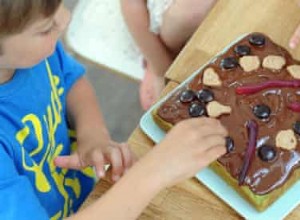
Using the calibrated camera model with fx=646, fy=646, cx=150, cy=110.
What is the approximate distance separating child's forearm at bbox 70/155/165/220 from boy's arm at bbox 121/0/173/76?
0.54m

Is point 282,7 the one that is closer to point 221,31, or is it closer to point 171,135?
point 221,31

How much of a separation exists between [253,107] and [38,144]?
0.99 feet

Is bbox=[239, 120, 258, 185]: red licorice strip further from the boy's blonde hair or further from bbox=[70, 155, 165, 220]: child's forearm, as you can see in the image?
the boy's blonde hair

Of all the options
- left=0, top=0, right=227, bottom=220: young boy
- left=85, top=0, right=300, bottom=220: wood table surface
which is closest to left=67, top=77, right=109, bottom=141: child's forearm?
left=0, top=0, right=227, bottom=220: young boy

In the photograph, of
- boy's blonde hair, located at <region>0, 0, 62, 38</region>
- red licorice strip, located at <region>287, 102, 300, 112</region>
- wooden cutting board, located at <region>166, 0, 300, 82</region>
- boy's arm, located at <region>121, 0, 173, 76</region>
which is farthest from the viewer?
boy's arm, located at <region>121, 0, 173, 76</region>

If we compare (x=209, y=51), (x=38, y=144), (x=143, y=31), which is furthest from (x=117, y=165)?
(x=143, y=31)

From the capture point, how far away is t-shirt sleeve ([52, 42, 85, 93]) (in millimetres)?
975

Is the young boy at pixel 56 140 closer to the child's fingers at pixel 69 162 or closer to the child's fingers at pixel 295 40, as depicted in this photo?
the child's fingers at pixel 69 162

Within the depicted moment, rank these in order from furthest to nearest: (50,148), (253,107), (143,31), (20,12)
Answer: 1. (143,31)
2. (50,148)
3. (253,107)
4. (20,12)

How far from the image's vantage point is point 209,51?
37.4 inches

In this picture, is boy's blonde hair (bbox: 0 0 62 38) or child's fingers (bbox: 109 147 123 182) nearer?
boy's blonde hair (bbox: 0 0 62 38)

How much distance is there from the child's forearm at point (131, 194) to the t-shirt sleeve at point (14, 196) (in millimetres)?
81

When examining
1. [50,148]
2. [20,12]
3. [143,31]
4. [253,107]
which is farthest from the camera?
[143,31]

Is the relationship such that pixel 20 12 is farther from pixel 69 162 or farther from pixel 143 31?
pixel 143 31
